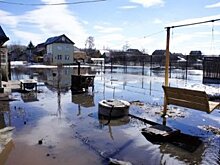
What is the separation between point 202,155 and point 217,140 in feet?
3.85

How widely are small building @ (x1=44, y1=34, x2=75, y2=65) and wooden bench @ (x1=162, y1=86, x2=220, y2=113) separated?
5329 cm

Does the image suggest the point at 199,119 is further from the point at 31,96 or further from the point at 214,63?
the point at 214,63

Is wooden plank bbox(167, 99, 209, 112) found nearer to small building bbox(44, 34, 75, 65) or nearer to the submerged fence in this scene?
the submerged fence

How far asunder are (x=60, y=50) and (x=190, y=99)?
56.2 m

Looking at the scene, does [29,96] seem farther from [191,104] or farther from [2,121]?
[191,104]

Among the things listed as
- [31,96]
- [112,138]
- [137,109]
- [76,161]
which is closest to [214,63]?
[137,109]

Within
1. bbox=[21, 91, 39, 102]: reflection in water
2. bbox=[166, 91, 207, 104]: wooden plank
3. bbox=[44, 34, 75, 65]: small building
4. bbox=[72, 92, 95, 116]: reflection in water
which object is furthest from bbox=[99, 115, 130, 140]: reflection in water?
bbox=[44, 34, 75, 65]: small building

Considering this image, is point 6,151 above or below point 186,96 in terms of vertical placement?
below

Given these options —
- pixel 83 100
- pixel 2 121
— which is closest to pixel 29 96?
pixel 83 100

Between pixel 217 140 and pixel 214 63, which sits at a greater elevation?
pixel 214 63

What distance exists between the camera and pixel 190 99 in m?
7.55

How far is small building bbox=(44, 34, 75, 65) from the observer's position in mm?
60656

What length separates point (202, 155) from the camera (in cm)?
561

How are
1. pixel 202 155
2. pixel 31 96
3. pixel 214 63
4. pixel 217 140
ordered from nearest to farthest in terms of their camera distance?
pixel 202 155 < pixel 217 140 < pixel 31 96 < pixel 214 63
